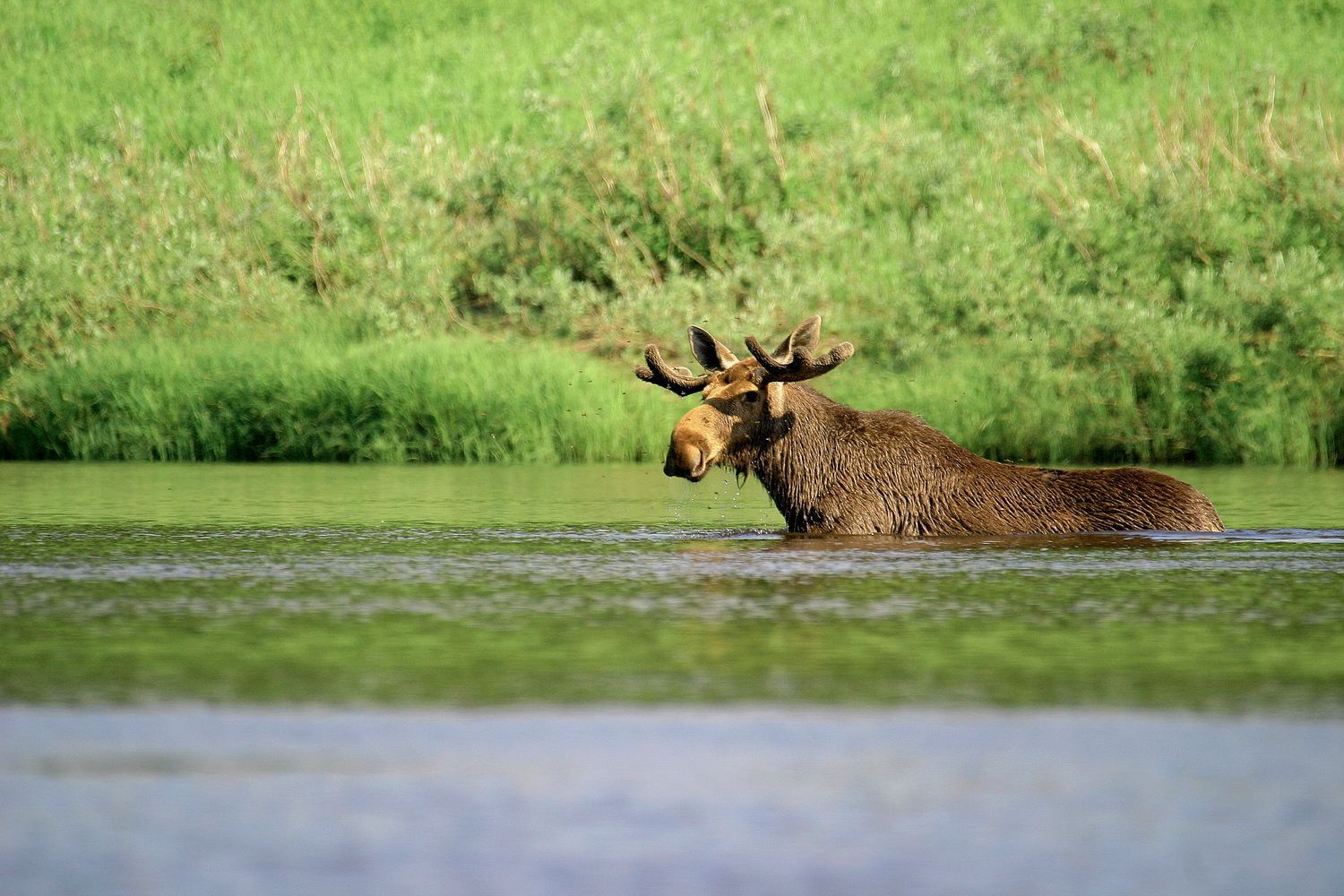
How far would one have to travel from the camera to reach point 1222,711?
585 centimetres

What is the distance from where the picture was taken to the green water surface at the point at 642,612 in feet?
20.6

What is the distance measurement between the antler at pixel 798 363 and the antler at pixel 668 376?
1.41 feet

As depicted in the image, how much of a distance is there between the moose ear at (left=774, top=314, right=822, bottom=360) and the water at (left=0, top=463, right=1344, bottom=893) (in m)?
1.24

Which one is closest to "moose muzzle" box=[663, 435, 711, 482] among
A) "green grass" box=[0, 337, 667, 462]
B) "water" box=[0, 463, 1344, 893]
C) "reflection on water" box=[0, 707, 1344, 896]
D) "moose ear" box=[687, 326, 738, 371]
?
"water" box=[0, 463, 1344, 893]

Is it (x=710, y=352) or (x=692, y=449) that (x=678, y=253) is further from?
(x=692, y=449)

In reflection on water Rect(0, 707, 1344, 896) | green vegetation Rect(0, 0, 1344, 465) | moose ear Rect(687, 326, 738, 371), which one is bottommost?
reflection on water Rect(0, 707, 1344, 896)

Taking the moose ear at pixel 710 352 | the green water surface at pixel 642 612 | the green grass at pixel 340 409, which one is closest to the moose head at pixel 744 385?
the moose ear at pixel 710 352

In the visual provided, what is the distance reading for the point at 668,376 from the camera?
11.5 metres

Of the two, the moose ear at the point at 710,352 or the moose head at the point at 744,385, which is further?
the moose ear at the point at 710,352

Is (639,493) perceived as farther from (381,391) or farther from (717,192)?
(717,192)

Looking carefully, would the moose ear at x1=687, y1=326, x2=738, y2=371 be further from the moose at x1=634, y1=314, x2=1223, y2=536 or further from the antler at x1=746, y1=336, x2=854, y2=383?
the antler at x1=746, y1=336, x2=854, y2=383

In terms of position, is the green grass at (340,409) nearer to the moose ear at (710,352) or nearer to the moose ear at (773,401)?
the moose ear at (710,352)

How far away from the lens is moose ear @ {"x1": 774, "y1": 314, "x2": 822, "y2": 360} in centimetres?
1130

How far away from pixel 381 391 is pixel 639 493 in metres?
6.25
